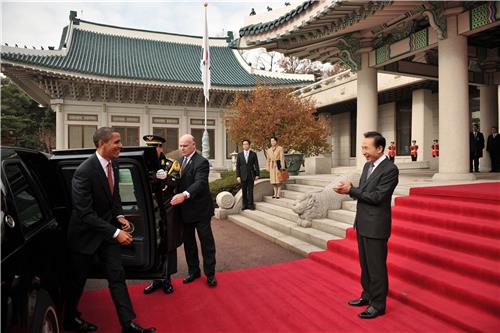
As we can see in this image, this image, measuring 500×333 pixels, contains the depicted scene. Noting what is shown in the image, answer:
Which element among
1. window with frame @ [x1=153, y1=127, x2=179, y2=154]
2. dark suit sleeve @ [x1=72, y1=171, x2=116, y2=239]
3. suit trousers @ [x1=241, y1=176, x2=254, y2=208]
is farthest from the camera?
window with frame @ [x1=153, y1=127, x2=179, y2=154]

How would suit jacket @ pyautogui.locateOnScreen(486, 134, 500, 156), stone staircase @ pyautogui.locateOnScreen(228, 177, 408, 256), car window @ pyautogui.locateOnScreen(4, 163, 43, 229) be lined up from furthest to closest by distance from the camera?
suit jacket @ pyautogui.locateOnScreen(486, 134, 500, 156) → stone staircase @ pyautogui.locateOnScreen(228, 177, 408, 256) → car window @ pyautogui.locateOnScreen(4, 163, 43, 229)

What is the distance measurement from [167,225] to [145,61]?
21011 millimetres

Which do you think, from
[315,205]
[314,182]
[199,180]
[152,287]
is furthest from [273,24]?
[152,287]

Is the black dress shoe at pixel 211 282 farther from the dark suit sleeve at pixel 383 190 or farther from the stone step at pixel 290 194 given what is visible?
the stone step at pixel 290 194

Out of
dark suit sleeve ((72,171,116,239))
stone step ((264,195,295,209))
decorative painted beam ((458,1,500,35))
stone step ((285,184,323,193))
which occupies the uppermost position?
decorative painted beam ((458,1,500,35))

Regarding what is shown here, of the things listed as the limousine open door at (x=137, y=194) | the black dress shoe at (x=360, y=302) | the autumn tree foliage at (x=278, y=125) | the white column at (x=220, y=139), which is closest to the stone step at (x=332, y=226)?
the black dress shoe at (x=360, y=302)

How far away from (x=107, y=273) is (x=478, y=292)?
132 inches

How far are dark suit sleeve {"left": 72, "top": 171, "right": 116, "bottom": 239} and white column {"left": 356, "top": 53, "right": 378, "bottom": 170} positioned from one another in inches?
310

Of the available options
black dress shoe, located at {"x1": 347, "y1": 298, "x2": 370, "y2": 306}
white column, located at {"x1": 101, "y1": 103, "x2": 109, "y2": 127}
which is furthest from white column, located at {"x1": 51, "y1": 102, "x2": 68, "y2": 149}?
black dress shoe, located at {"x1": 347, "y1": 298, "x2": 370, "y2": 306}

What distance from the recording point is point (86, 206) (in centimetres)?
283

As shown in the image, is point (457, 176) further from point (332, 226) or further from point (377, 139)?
point (377, 139)

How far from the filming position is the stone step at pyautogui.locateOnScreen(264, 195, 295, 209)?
27.9 ft

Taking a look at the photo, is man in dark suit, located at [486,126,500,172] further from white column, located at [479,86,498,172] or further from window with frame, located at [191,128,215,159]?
window with frame, located at [191,128,215,159]

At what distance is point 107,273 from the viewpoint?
2955mm
